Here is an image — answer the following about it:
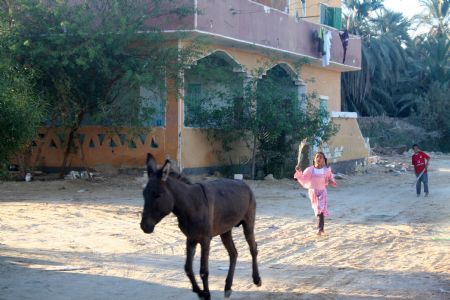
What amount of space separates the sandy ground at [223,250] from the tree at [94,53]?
2485 millimetres

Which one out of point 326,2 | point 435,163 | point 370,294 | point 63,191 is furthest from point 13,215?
point 435,163

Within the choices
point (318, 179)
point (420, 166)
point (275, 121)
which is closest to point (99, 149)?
point (275, 121)

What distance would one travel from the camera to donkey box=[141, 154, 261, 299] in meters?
6.70

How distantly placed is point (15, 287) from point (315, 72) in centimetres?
2268

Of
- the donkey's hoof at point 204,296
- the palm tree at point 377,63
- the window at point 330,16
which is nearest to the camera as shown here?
the donkey's hoof at point 204,296

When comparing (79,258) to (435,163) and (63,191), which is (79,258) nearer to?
(63,191)

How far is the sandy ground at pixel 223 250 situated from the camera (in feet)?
27.5

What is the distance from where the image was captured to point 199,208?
7.08 meters

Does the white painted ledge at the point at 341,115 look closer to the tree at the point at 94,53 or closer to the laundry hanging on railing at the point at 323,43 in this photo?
the laundry hanging on railing at the point at 323,43

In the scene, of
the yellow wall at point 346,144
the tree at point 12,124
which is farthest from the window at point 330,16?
the tree at point 12,124

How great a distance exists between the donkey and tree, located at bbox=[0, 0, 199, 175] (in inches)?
448

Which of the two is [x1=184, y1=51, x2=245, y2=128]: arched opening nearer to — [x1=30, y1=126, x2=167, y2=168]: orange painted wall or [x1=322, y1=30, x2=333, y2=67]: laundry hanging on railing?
[x1=30, y1=126, x2=167, y2=168]: orange painted wall

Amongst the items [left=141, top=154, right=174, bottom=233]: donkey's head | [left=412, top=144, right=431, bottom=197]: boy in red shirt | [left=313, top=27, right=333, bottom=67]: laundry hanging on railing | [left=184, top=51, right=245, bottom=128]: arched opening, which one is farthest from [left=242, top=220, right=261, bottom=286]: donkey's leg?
[left=313, top=27, right=333, bottom=67]: laundry hanging on railing

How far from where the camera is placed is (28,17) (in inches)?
762
